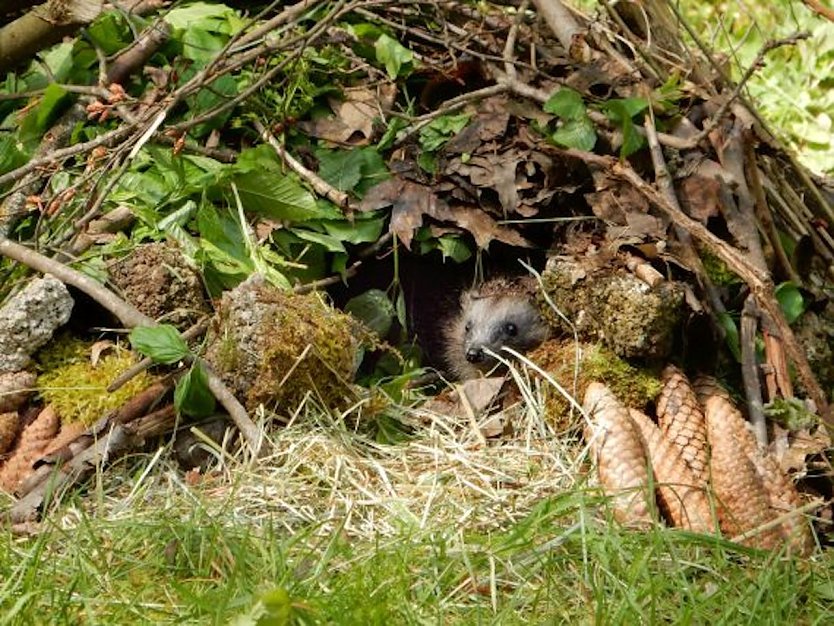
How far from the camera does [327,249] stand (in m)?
4.71

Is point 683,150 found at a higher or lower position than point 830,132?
higher

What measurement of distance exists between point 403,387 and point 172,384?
789 millimetres

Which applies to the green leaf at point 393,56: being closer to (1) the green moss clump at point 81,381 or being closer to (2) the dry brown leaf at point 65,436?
(1) the green moss clump at point 81,381

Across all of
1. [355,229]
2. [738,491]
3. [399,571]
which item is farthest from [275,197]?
[738,491]

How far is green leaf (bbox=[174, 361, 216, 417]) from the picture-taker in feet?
13.0

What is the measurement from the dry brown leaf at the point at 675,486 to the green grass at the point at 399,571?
23 cm

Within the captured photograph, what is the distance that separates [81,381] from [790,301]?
241 centimetres

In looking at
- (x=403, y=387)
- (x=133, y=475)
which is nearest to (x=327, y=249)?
(x=403, y=387)

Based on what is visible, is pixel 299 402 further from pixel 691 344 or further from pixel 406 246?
pixel 691 344

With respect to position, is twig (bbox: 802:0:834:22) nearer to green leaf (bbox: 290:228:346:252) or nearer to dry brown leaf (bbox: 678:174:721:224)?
dry brown leaf (bbox: 678:174:721:224)

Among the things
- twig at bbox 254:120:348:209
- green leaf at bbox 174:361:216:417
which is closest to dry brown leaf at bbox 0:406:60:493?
green leaf at bbox 174:361:216:417

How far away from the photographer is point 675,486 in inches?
155

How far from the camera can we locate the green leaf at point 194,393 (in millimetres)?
3965

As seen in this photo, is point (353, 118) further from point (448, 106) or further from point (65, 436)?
point (65, 436)
